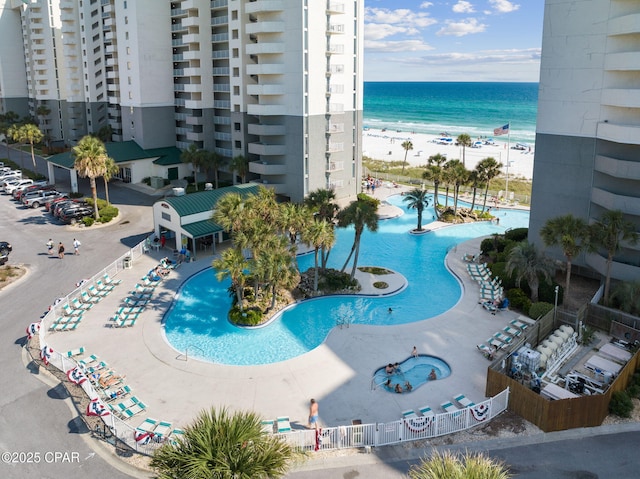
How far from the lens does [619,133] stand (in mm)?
33906

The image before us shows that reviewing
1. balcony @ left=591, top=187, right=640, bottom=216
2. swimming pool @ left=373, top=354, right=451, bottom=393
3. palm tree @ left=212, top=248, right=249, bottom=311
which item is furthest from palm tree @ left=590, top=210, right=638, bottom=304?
palm tree @ left=212, top=248, right=249, bottom=311

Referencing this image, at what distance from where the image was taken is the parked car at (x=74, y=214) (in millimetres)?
54125

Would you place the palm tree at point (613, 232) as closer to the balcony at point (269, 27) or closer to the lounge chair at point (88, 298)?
the lounge chair at point (88, 298)

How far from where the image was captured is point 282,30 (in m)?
54.8

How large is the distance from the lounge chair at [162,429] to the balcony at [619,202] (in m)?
29.7

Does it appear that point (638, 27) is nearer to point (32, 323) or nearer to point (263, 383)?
point (263, 383)

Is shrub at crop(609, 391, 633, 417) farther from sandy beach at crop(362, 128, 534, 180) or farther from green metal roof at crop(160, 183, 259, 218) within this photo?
sandy beach at crop(362, 128, 534, 180)

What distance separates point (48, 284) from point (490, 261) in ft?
111

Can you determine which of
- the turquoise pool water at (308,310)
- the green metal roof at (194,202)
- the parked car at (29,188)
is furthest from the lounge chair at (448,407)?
the parked car at (29,188)

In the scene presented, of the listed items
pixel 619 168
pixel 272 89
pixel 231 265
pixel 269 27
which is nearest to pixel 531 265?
pixel 619 168

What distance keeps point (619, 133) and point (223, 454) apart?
31.5 m

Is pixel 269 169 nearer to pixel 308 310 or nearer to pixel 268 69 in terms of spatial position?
pixel 268 69

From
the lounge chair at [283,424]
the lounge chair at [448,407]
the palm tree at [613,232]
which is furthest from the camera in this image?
the palm tree at [613,232]

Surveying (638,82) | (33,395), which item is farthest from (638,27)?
(33,395)
